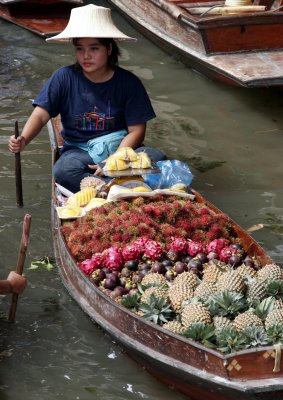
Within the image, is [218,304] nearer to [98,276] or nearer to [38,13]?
[98,276]

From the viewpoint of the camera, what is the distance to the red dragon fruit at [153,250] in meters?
4.77

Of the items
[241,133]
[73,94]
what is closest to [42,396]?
[73,94]

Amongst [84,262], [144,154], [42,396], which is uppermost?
[144,154]

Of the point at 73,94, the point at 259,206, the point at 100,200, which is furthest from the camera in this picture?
the point at 259,206

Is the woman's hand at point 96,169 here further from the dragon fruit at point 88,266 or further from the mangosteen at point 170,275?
the mangosteen at point 170,275

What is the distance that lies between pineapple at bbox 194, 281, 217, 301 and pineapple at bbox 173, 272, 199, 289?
60 millimetres

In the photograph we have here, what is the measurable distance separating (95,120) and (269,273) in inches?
82.6

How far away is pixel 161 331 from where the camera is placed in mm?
4039

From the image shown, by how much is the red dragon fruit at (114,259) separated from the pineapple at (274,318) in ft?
3.49

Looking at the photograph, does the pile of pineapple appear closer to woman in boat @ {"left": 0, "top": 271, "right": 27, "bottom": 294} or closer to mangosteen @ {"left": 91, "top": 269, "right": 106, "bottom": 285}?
mangosteen @ {"left": 91, "top": 269, "right": 106, "bottom": 285}

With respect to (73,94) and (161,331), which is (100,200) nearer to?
(73,94)

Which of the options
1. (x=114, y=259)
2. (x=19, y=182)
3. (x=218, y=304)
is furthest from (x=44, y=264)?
(x=218, y=304)

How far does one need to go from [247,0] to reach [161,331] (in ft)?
18.8

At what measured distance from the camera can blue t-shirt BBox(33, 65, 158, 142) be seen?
5.88m
